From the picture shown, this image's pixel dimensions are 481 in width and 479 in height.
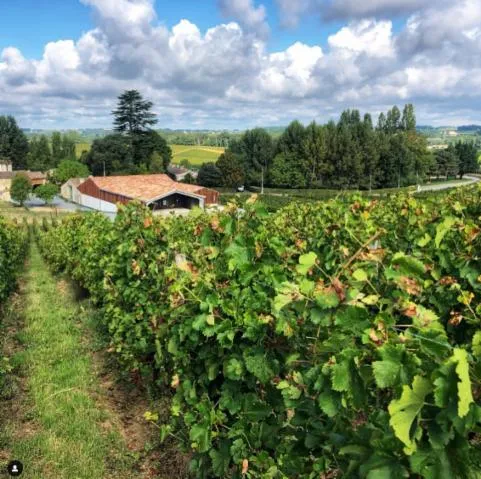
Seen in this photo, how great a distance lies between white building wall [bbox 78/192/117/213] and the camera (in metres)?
54.6

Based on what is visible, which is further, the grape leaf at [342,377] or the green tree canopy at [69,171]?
the green tree canopy at [69,171]

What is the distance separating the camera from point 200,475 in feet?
10.7

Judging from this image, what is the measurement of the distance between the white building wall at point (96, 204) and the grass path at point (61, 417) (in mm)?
45720

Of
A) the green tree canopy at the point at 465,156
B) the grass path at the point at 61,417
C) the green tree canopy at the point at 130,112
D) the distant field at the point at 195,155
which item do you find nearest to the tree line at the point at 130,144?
the green tree canopy at the point at 130,112

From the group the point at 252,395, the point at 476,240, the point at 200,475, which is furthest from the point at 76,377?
the point at 476,240

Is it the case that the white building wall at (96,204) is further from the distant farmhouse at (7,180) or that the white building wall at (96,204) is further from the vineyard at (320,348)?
the vineyard at (320,348)

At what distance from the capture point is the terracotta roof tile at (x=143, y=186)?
50.1m

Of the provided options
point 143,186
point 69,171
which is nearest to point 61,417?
point 143,186

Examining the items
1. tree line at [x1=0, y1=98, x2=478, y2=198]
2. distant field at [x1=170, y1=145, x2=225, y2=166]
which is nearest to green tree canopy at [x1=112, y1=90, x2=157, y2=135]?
tree line at [x1=0, y1=98, x2=478, y2=198]

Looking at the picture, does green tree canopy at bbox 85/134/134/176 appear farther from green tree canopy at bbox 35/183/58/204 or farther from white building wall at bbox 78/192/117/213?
green tree canopy at bbox 35/183/58/204

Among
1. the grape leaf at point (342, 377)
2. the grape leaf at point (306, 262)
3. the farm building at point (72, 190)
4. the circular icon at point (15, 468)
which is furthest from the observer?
the farm building at point (72, 190)

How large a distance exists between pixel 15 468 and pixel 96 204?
56226 mm

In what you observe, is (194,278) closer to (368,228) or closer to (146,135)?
(368,228)

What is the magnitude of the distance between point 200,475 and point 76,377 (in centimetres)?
374
